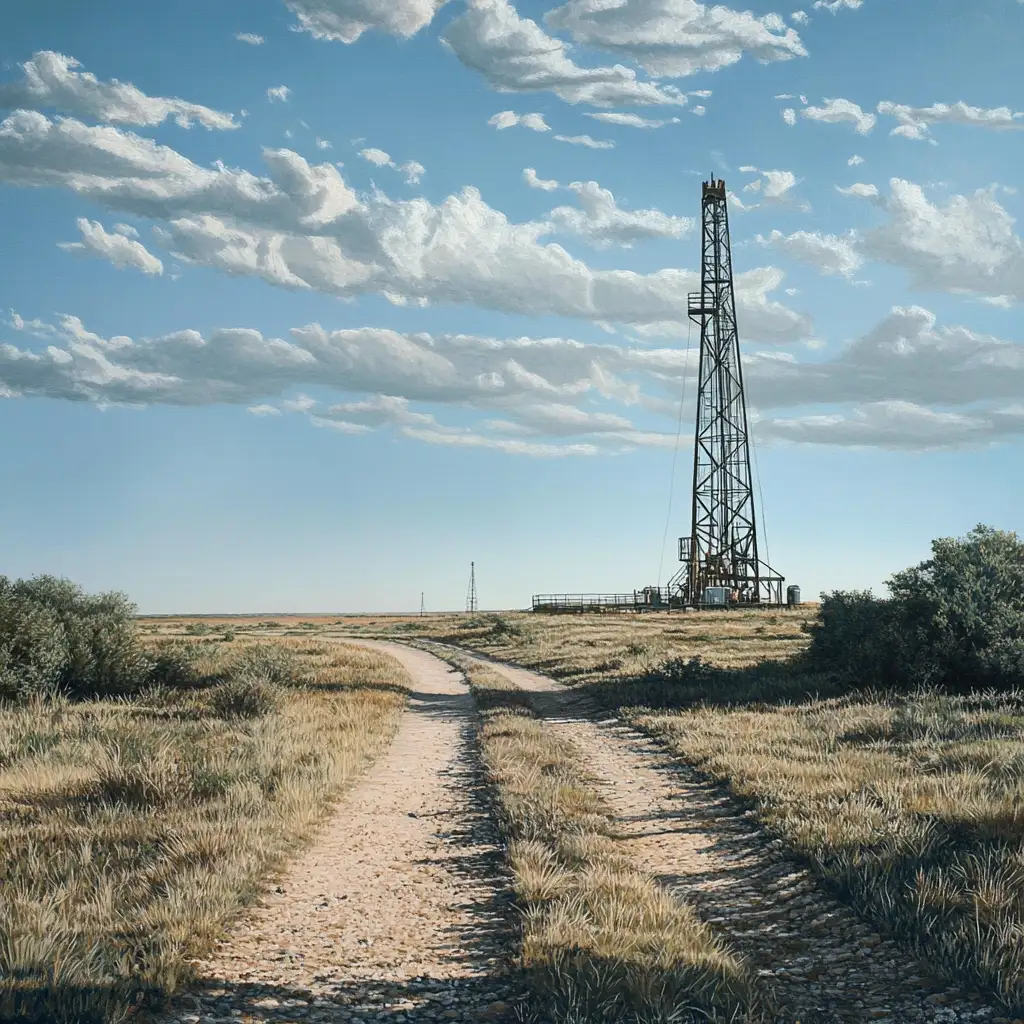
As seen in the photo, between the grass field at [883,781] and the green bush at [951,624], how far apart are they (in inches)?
45.4

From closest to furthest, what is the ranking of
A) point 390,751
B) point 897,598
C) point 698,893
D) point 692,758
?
point 698,893
point 692,758
point 390,751
point 897,598

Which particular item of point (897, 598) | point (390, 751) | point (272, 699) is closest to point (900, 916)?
point (390, 751)

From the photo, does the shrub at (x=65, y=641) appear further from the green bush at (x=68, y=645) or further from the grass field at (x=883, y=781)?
the grass field at (x=883, y=781)

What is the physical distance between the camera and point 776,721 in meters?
15.5

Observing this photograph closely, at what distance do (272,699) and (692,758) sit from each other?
28.5 feet

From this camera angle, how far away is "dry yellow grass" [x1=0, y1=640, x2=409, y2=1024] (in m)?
5.49

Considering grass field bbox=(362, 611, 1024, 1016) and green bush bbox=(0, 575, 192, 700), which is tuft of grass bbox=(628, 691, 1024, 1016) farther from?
green bush bbox=(0, 575, 192, 700)

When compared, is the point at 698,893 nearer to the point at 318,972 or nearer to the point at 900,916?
the point at 900,916

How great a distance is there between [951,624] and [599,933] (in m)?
15.6

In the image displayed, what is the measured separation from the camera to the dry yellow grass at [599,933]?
16.8 feet

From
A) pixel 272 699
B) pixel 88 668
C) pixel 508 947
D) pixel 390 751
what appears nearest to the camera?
pixel 508 947

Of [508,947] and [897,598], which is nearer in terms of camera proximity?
[508,947]

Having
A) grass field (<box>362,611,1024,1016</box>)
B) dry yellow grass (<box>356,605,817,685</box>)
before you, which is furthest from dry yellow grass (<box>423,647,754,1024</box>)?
dry yellow grass (<box>356,605,817,685</box>)

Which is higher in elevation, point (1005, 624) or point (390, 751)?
point (1005, 624)
